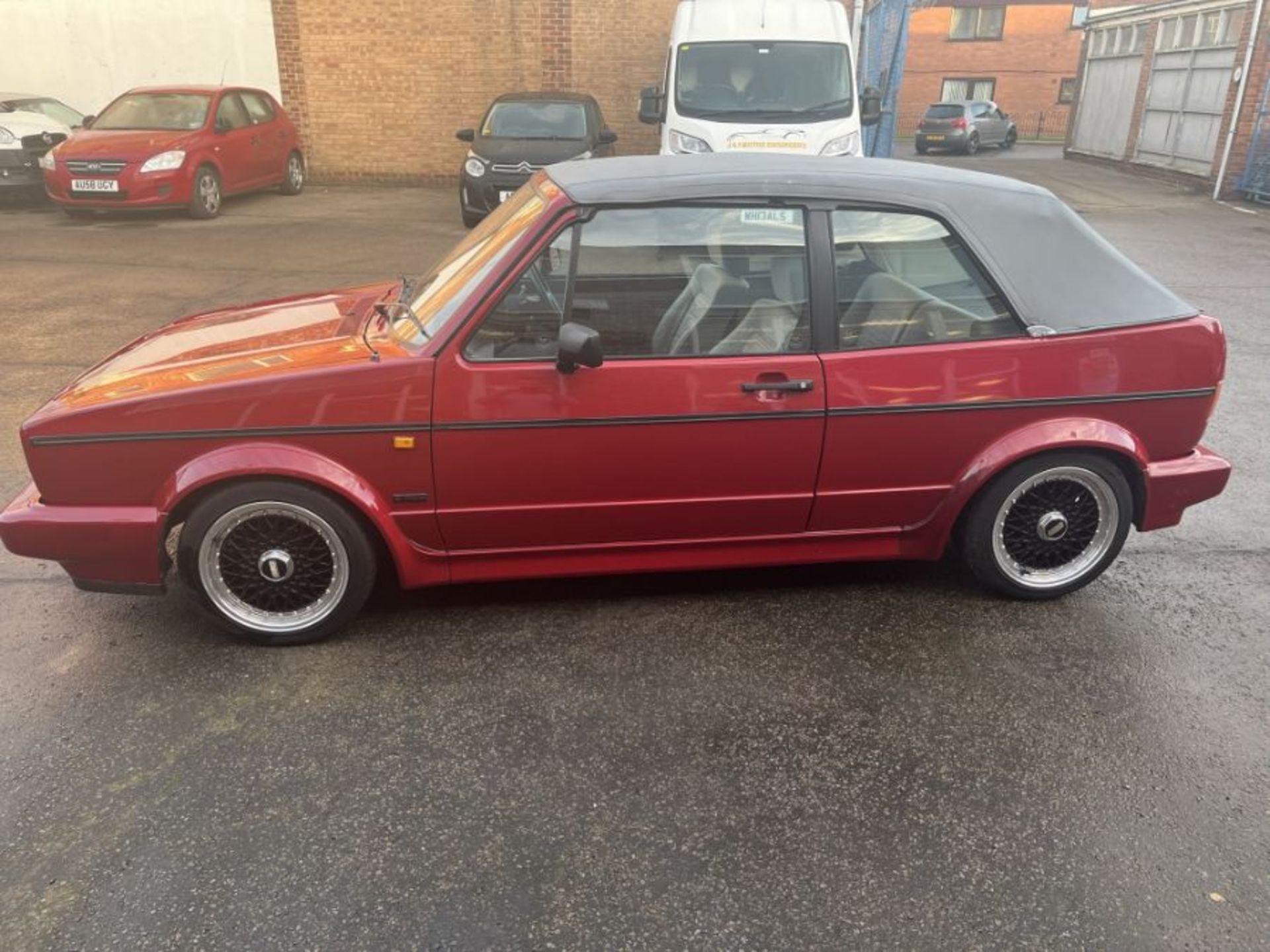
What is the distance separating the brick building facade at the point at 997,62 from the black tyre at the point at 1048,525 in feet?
126

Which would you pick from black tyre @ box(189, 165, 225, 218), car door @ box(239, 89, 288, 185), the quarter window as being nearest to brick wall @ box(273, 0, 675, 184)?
car door @ box(239, 89, 288, 185)

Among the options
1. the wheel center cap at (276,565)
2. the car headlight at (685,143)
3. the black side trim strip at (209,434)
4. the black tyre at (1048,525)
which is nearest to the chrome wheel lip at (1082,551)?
the black tyre at (1048,525)

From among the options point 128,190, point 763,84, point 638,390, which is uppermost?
point 763,84

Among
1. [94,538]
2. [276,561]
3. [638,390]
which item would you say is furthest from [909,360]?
[94,538]

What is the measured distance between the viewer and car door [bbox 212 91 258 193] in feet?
43.8

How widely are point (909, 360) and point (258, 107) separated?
1409 centimetres

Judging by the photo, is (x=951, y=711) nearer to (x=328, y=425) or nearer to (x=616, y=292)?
(x=616, y=292)

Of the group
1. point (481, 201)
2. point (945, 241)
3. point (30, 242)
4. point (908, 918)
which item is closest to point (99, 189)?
point (30, 242)

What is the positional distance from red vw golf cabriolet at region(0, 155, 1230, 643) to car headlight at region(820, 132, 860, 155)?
→ 6451mm

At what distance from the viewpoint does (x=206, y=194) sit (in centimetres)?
1302

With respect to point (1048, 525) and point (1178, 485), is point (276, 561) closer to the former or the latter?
point (1048, 525)

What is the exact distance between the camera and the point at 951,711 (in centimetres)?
306

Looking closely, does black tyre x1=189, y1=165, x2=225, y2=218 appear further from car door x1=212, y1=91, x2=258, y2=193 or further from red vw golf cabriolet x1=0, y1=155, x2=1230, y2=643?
red vw golf cabriolet x1=0, y1=155, x2=1230, y2=643

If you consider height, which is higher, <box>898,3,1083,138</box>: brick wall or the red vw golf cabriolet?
<box>898,3,1083,138</box>: brick wall
